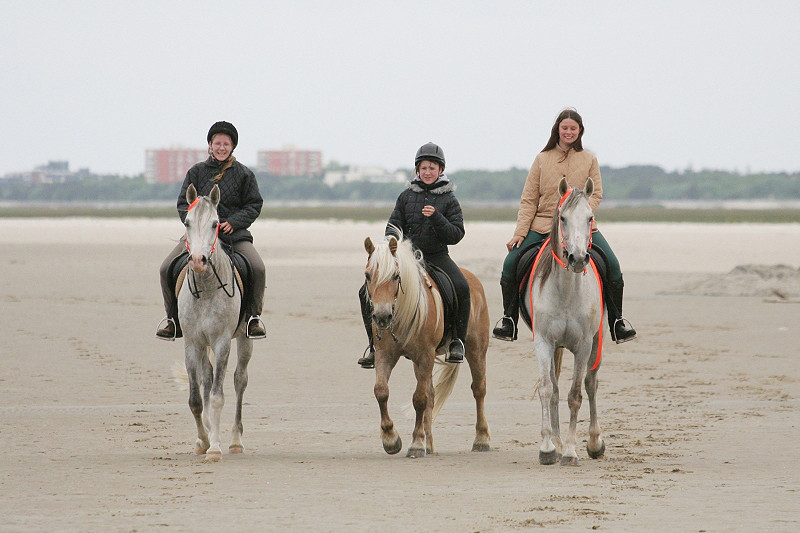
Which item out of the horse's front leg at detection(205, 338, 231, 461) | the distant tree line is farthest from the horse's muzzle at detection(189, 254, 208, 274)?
the distant tree line

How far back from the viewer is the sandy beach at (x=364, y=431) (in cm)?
687

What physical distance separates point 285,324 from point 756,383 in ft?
27.0

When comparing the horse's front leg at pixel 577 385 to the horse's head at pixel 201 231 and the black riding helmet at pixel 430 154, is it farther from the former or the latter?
the horse's head at pixel 201 231

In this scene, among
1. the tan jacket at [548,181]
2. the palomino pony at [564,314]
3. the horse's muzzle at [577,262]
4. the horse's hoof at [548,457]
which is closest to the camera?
the horse's muzzle at [577,262]

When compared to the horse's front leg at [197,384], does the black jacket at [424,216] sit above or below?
above

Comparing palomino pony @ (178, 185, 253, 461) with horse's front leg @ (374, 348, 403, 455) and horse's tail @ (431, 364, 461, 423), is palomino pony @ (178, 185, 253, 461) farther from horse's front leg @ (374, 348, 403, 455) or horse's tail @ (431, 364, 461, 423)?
horse's tail @ (431, 364, 461, 423)

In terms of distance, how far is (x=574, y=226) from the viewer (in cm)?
840

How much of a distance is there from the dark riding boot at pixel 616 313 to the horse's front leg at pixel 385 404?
1.95m

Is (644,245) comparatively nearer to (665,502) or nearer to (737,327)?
(737,327)

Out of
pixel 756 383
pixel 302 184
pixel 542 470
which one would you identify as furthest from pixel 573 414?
pixel 302 184

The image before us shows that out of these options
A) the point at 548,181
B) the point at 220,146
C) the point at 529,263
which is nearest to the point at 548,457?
the point at 529,263

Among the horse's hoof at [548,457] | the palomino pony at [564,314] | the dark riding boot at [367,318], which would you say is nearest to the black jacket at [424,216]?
the dark riding boot at [367,318]

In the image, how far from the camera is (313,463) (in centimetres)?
868

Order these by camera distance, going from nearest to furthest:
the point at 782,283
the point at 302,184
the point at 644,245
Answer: the point at 782,283 → the point at 644,245 → the point at 302,184
